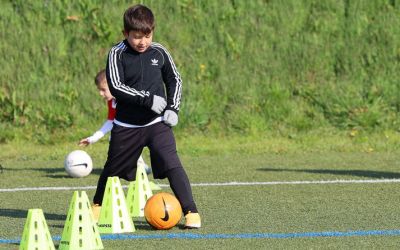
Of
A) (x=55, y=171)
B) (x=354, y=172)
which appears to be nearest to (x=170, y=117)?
(x=354, y=172)

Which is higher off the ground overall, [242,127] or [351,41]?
[351,41]

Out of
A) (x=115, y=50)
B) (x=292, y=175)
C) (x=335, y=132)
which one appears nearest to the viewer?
(x=115, y=50)

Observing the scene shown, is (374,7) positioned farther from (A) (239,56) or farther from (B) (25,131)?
(B) (25,131)

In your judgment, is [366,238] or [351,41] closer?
[366,238]

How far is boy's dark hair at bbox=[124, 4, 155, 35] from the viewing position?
330 inches

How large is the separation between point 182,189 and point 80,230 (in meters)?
1.28

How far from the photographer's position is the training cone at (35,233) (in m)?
7.01

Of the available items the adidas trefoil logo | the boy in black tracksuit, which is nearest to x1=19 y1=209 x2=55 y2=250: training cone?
the boy in black tracksuit

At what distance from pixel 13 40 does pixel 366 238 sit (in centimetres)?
1132

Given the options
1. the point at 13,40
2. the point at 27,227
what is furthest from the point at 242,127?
the point at 27,227

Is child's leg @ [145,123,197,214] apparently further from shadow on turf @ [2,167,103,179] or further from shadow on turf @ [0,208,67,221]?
shadow on turf @ [2,167,103,179]

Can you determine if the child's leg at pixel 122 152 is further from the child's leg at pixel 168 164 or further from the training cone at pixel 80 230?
the training cone at pixel 80 230

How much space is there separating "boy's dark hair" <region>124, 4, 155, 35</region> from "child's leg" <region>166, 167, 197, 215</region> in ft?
3.74

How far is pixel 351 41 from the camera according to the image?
1838cm
